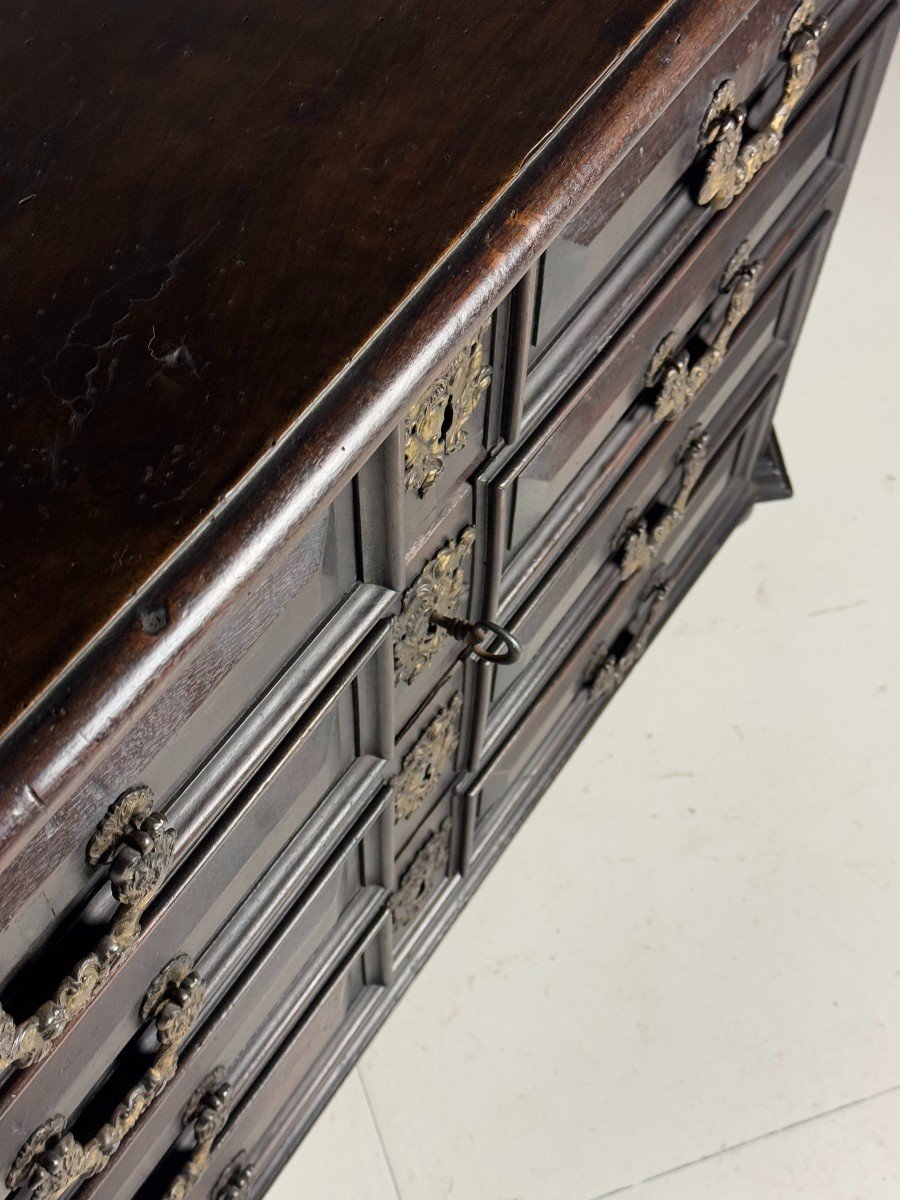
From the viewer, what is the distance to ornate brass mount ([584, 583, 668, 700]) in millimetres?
1288

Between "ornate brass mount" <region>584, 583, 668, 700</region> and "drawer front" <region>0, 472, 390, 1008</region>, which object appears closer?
"drawer front" <region>0, 472, 390, 1008</region>

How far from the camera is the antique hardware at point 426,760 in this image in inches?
36.2

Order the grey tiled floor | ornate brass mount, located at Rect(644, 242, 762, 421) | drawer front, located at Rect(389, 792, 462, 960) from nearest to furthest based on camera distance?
ornate brass mount, located at Rect(644, 242, 762, 421) → drawer front, located at Rect(389, 792, 462, 960) → the grey tiled floor

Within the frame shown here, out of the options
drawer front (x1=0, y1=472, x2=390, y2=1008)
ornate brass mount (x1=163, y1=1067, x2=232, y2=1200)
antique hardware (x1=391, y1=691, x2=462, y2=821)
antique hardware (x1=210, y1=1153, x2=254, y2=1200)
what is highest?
drawer front (x1=0, y1=472, x2=390, y2=1008)

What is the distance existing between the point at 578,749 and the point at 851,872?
30 centimetres

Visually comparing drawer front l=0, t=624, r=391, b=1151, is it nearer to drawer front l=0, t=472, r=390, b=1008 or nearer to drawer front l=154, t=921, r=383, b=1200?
drawer front l=0, t=472, r=390, b=1008

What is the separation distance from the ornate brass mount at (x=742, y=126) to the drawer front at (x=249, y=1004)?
1.48 ft

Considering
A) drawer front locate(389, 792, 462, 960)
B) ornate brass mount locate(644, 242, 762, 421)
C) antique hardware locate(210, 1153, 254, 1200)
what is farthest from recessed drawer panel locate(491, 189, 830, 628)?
antique hardware locate(210, 1153, 254, 1200)

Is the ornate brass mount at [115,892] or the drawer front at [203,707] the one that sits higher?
the drawer front at [203,707]

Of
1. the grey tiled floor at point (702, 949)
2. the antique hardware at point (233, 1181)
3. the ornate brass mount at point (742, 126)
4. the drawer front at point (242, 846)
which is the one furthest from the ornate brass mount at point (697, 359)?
the antique hardware at point (233, 1181)

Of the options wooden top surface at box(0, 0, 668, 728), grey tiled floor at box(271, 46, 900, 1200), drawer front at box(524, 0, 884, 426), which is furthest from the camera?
grey tiled floor at box(271, 46, 900, 1200)

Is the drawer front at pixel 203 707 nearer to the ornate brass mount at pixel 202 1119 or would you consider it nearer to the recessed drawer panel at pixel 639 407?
the recessed drawer panel at pixel 639 407

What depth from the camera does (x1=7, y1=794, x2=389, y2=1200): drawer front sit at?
2.58 feet

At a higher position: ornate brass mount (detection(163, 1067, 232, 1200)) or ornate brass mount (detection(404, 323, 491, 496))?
ornate brass mount (detection(404, 323, 491, 496))
